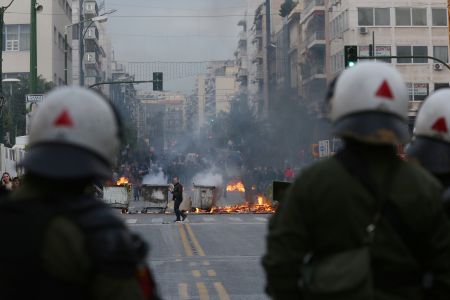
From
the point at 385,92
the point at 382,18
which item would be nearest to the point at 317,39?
the point at 382,18

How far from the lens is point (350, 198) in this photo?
3797 mm

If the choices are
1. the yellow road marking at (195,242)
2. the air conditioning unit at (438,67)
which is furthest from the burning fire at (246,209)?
the air conditioning unit at (438,67)

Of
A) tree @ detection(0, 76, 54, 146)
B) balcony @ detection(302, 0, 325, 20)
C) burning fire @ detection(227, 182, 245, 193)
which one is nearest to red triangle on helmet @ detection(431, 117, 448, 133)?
burning fire @ detection(227, 182, 245, 193)

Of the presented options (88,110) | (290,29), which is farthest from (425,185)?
(290,29)

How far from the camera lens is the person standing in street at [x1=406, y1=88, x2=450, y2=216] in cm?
473

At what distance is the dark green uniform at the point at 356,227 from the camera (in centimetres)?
380

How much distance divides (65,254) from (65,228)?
8 cm

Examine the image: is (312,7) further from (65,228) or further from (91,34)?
(65,228)

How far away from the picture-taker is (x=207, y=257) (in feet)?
65.6

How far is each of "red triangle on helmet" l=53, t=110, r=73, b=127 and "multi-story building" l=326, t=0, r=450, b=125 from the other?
67.4 meters

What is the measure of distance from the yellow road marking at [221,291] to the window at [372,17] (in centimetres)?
5832

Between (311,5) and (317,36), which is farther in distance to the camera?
(311,5)

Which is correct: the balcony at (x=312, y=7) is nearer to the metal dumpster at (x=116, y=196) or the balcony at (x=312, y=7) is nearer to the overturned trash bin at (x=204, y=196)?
the overturned trash bin at (x=204, y=196)

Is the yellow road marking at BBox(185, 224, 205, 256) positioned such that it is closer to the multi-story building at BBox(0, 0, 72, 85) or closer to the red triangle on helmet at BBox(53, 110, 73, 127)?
the red triangle on helmet at BBox(53, 110, 73, 127)
